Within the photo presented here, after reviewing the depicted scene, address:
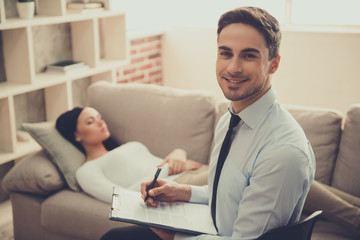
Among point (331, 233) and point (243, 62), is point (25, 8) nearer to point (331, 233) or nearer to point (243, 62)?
point (243, 62)

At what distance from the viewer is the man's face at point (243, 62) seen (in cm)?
130

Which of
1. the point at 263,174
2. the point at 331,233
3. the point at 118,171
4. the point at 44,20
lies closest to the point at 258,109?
the point at 263,174

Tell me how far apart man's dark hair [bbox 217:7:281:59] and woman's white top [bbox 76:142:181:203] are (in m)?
1.20

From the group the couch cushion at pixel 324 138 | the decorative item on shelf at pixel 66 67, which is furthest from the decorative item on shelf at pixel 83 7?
the couch cushion at pixel 324 138

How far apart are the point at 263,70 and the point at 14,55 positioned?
222 centimetres

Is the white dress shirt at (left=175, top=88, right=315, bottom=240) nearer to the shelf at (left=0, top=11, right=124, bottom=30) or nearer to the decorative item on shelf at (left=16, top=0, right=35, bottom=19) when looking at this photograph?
the shelf at (left=0, top=11, right=124, bottom=30)

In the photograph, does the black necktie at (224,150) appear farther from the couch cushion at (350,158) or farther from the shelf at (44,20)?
the shelf at (44,20)

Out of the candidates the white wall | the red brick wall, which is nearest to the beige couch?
the white wall

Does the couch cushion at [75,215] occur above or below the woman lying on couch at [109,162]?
below

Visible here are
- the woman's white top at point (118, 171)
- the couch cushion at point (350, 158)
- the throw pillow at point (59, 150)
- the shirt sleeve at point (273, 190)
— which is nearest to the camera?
the shirt sleeve at point (273, 190)

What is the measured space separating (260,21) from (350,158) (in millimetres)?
1188

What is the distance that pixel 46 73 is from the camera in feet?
11.3

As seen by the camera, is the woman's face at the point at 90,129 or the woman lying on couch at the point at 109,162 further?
the woman's face at the point at 90,129

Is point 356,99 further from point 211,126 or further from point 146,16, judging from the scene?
point 146,16
